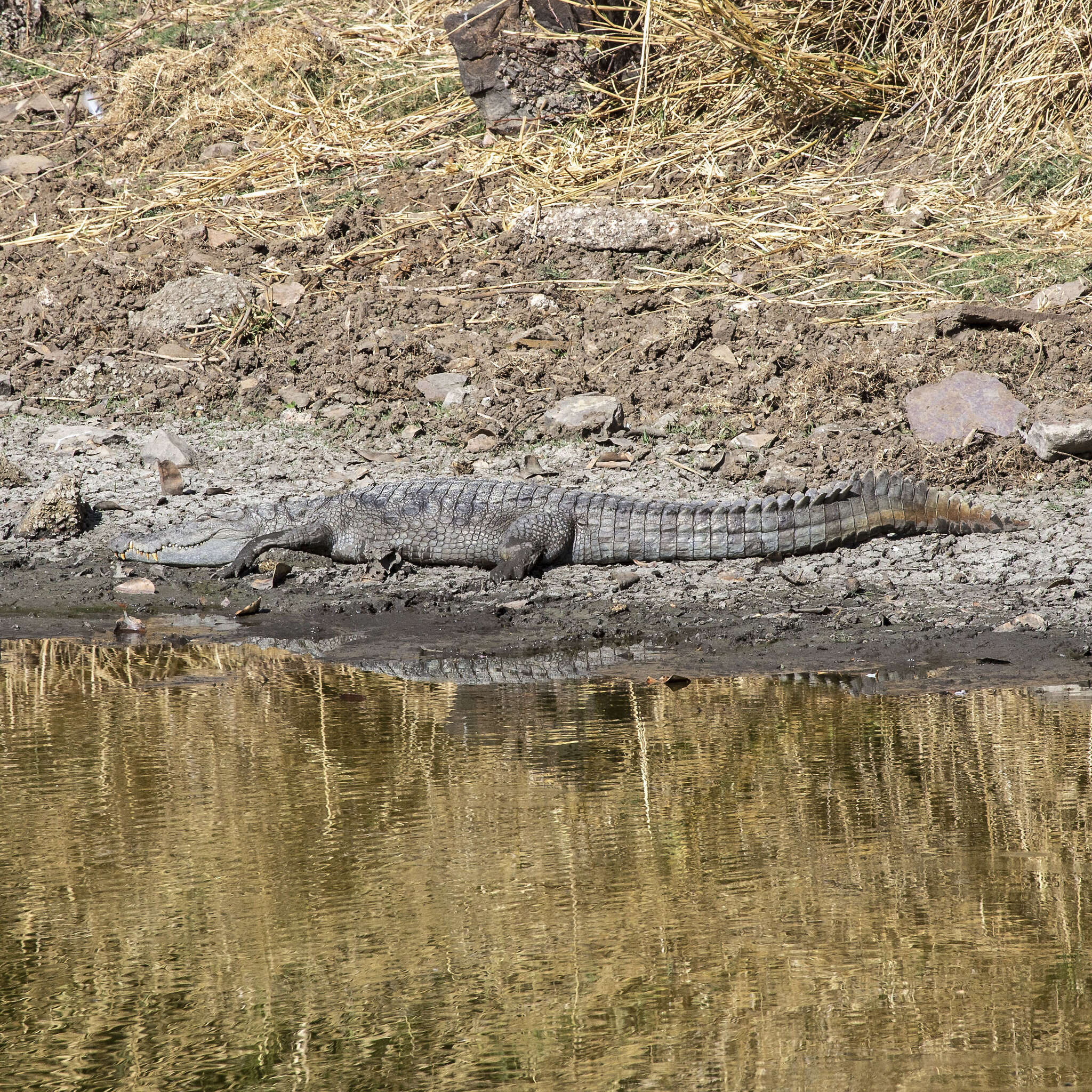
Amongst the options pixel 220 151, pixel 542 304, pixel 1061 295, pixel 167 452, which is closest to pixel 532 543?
pixel 167 452

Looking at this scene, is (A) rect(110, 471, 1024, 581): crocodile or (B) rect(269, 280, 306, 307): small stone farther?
(B) rect(269, 280, 306, 307): small stone

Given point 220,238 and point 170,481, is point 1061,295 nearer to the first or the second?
point 170,481

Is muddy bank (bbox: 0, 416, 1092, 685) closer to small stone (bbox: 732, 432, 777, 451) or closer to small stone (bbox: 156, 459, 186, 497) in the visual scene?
small stone (bbox: 156, 459, 186, 497)

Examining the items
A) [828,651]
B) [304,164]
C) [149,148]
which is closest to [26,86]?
[149,148]

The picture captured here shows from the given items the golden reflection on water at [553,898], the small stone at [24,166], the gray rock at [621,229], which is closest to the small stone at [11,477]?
the golden reflection on water at [553,898]

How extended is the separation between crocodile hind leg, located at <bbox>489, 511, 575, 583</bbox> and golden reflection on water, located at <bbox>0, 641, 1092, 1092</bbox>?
1.90 metres

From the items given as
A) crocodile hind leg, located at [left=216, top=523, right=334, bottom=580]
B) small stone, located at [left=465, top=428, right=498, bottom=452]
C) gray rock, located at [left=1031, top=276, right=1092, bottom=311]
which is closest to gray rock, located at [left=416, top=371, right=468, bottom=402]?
small stone, located at [left=465, top=428, right=498, bottom=452]

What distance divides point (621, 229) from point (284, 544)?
138 inches

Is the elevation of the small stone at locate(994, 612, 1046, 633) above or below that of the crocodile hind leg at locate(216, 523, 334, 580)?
below

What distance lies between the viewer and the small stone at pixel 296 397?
7082 mm

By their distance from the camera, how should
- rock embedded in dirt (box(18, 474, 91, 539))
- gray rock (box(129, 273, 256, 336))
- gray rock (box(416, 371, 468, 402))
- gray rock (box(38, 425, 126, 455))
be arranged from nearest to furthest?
rock embedded in dirt (box(18, 474, 91, 539)) < gray rock (box(38, 425, 126, 455)) < gray rock (box(416, 371, 468, 402)) < gray rock (box(129, 273, 256, 336))

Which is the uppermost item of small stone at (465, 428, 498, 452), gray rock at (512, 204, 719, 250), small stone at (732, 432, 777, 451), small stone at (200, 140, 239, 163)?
small stone at (200, 140, 239, 163)

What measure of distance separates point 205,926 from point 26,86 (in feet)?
36.6

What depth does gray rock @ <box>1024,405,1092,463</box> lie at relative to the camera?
574 cm
